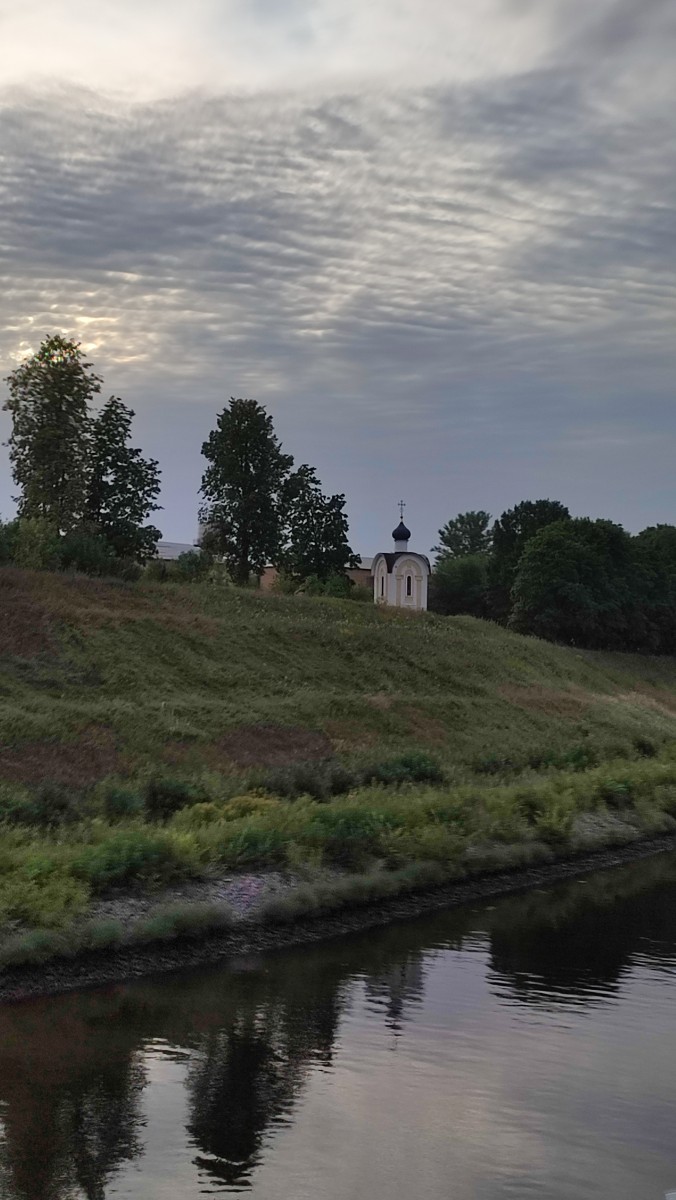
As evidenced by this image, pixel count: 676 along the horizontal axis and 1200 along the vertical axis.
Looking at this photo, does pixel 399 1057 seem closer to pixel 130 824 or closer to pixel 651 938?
pixel 651 938

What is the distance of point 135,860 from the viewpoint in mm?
17969

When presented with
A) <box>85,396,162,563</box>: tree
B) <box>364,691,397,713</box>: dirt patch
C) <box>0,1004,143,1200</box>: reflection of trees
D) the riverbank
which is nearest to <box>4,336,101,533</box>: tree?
<box>85,396,162,563</box>: tree

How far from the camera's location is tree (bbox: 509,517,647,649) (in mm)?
89688

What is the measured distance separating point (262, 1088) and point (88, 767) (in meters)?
18.4

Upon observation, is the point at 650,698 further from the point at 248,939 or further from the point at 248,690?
the point at 248,939

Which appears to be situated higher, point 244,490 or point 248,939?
point 244,490

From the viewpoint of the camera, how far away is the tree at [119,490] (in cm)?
6203

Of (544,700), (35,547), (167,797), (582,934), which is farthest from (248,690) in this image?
(582,934)

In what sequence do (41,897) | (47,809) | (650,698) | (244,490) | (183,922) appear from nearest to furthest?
(41,897), (183,922), (47,809), (650,698), (244,490)

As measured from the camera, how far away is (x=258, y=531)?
8544 centimetres

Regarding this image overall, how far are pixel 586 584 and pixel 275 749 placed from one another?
59910mm

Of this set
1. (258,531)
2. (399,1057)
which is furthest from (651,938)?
(258,531)

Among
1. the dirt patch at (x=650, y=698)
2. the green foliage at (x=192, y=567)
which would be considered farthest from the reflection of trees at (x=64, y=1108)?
the dirt patch at (x=650, y=698)

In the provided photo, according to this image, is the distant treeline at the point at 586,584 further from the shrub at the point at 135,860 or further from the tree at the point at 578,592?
the shrub at the point at 135,860
